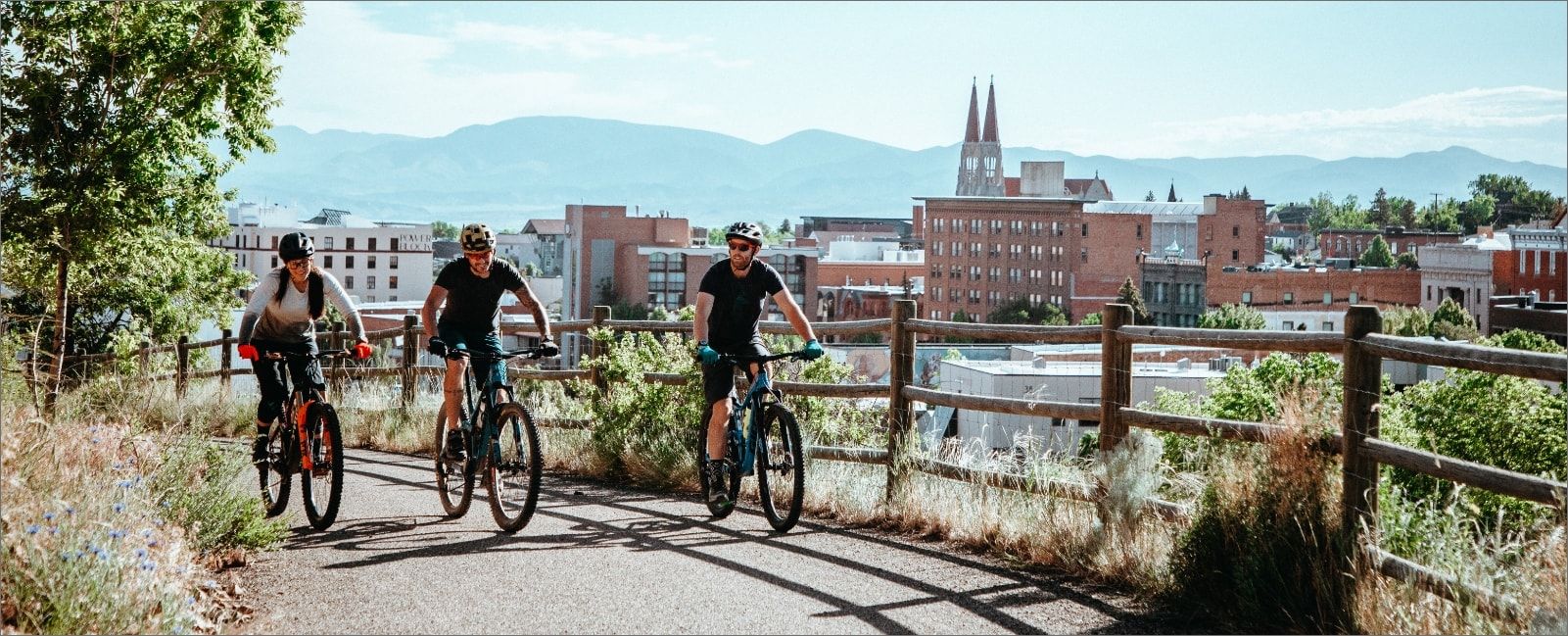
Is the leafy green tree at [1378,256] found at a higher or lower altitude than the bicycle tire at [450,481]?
higher

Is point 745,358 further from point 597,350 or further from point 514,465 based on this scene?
point 597,350

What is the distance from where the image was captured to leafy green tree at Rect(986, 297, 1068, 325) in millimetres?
158500

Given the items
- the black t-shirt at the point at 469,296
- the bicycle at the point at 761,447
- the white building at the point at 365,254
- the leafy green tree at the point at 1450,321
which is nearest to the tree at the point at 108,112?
the black t-shirt at the point at 469,296

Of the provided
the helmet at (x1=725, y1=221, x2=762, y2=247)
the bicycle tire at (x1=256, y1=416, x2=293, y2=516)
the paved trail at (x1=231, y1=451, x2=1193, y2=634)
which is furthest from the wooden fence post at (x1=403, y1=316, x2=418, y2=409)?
the helmet at (x1=725, y1=221, x2=762, y2=247)

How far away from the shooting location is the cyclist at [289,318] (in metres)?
8.41

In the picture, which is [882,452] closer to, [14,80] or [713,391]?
[713,391]

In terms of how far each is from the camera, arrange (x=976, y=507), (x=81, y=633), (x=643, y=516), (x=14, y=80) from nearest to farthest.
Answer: (x=81, y=633)
(x=976, y=507)
(x=643, y=516)
(x=14, y=80)

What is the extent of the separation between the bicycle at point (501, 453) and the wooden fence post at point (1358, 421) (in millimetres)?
4184

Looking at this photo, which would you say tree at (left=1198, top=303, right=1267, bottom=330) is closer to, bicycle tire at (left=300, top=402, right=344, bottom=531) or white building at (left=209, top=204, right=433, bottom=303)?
white building at (left=209, top=204, right=433, bottom=303)

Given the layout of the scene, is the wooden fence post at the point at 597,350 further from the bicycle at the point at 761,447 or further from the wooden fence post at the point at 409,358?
the bicycle at the point at 761,447

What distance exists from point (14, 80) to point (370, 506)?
14.6 metres

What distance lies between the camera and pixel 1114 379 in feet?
26.1

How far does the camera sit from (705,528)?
8539 mm

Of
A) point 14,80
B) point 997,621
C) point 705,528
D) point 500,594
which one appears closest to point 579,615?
point 500,594
